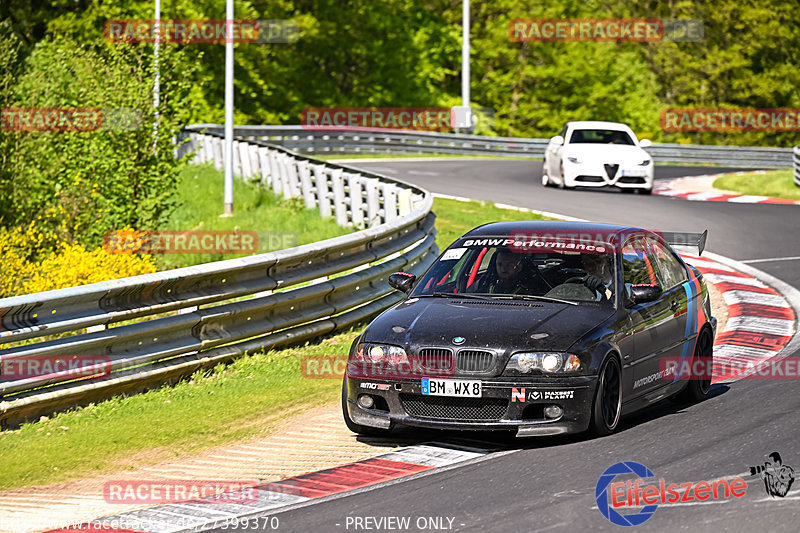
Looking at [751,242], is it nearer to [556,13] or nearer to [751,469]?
[751,469]

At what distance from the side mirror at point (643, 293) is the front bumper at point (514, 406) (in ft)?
3.37

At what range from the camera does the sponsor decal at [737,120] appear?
69875 mm

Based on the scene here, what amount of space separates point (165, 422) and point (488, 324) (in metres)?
2.50

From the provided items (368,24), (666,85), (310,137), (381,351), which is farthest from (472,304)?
(666,85)

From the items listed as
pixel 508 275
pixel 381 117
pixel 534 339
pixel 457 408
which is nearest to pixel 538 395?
pixel 534 339

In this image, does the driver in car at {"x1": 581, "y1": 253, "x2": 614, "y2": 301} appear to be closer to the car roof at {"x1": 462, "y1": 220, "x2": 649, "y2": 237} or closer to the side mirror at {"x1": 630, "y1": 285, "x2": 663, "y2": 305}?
the side mirror at {"x1": 630, "y1": 285, "x2": 663, "y2": 305}

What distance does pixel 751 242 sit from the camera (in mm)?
19766

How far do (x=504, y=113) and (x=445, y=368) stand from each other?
6287 centimetres

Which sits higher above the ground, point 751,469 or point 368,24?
point 368,24

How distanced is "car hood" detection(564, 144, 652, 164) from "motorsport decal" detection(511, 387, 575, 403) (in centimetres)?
1888

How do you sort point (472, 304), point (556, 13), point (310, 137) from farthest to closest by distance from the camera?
point (556, 13) < point (310, 137) < point (472, 304)

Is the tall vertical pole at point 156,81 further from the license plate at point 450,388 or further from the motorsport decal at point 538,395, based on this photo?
the motorsport decal at point 538,395

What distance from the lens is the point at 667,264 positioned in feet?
31.4

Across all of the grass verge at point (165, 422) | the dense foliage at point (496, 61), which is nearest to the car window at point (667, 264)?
the grass verge at point (165, 422)
